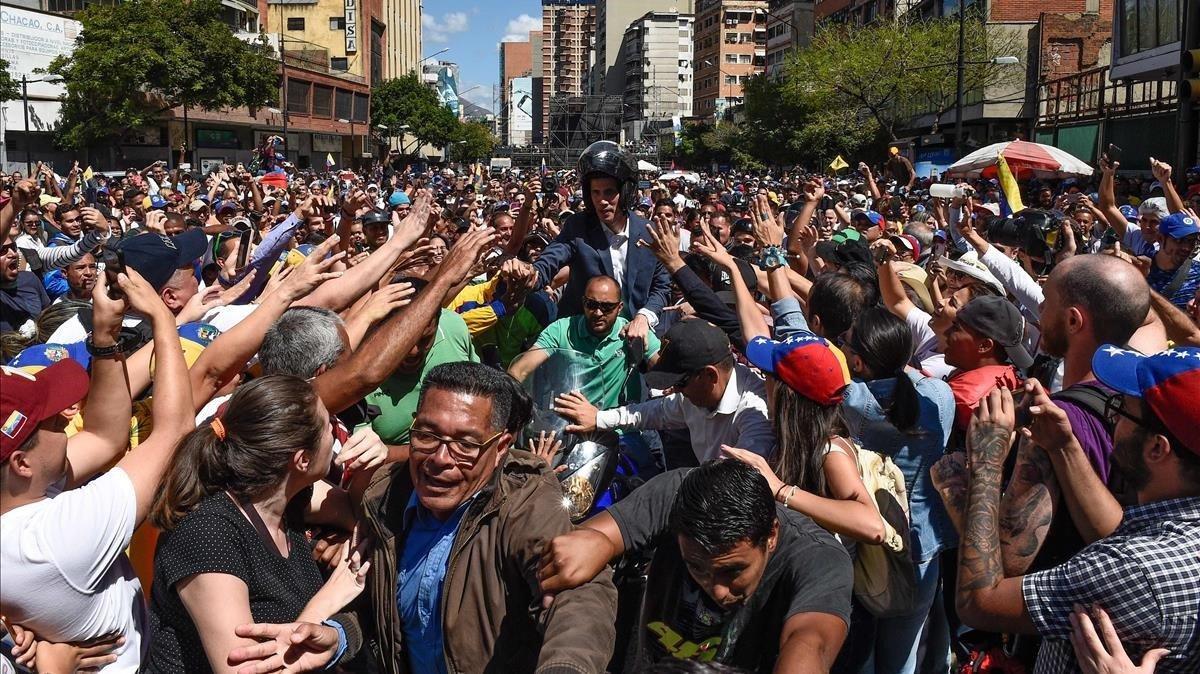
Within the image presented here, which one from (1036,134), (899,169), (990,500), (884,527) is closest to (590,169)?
(884,527)

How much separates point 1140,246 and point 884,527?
7107 mm

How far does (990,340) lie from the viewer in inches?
157

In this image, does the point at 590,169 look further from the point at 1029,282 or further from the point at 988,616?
the point at 988,616

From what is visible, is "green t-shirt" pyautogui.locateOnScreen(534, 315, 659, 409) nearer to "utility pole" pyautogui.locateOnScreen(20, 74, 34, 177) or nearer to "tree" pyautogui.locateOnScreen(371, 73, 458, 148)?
"utility pole" pyautogui.locateOnScreen(20, 74, 34, 177)

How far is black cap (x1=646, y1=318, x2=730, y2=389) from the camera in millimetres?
3891

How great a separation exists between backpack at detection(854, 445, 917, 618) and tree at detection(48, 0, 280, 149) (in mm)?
44267

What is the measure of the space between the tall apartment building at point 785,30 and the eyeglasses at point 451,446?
82.4m

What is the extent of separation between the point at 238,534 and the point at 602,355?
8.37 feet

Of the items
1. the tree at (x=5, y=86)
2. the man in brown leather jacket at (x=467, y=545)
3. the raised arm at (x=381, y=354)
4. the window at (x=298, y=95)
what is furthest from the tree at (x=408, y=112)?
the man in brown leather jacket at (x=467, y=545)

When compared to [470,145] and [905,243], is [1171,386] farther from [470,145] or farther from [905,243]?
[470,145]

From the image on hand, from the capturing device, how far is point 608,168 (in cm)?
562

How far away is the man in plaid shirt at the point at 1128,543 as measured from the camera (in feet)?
7.16

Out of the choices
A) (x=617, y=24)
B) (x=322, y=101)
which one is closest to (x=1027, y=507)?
(x=322, y=101)

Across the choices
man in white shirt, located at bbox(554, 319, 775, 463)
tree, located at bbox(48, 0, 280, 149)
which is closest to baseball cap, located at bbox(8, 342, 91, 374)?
man in white shirt, located at bbox(554, 319, 775, 463)
